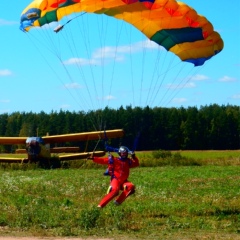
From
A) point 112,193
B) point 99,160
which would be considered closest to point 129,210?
point 112,193

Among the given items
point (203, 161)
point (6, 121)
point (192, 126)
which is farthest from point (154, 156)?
point (6, 121)

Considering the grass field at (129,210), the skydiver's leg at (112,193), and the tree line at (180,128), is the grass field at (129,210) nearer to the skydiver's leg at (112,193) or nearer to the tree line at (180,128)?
the skydiver's leg at (112,193)

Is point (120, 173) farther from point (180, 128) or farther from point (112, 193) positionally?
point (180, 128)

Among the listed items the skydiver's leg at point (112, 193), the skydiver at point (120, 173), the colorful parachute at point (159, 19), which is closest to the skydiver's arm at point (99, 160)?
the skydiver at point (120, 173)

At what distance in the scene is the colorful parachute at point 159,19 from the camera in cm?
1530

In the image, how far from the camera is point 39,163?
37.7 meters

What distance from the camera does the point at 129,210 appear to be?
51.9 ft

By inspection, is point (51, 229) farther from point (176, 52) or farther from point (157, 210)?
point (176, 52)

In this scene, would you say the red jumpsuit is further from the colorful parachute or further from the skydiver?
the colorful parachute

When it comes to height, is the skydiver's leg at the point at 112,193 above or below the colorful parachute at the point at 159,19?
below

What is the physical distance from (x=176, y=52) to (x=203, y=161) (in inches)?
1084

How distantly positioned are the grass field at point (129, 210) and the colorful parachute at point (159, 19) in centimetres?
412

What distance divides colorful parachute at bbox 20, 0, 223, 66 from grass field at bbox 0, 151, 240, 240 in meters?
4.12

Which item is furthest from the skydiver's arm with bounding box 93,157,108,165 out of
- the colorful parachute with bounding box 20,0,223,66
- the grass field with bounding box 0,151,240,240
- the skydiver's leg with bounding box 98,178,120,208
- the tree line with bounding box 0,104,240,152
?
the tree line with bounding box 0,104,240,152
